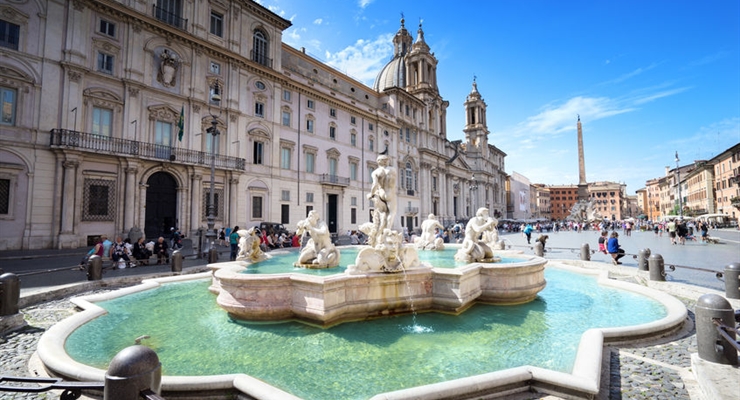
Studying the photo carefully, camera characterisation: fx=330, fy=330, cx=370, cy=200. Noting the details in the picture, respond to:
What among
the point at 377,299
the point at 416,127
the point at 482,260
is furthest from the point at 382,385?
the point at 416,127

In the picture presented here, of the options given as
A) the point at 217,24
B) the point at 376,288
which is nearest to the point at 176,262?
the point at 376,288

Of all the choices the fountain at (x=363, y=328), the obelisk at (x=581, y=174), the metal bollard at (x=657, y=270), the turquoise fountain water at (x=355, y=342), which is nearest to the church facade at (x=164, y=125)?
the fountain at (x=363, y=328)

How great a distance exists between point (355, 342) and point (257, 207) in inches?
843

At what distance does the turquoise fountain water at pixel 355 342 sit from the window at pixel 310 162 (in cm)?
2240

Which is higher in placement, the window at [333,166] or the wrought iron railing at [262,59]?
the wrought iron railing at [262,59]

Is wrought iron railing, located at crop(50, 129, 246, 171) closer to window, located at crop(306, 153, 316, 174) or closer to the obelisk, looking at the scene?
window, located at crop(306, 153, 316, 174)

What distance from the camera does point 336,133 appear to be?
101 feet

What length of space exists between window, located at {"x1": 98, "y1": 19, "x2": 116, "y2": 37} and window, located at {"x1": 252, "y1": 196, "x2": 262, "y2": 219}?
476 inches

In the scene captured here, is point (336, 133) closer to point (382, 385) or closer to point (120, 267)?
point (120, 267)

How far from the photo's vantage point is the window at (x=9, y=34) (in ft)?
48.3

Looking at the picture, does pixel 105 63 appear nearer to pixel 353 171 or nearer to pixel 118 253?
pixel 118 253

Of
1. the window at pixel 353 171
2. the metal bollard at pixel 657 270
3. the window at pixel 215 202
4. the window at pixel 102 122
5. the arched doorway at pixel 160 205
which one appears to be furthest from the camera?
the window at pixel 353 171

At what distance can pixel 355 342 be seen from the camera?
4203 mm

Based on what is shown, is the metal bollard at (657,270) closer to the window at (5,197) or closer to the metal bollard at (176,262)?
the metal bollard at (176,262)
